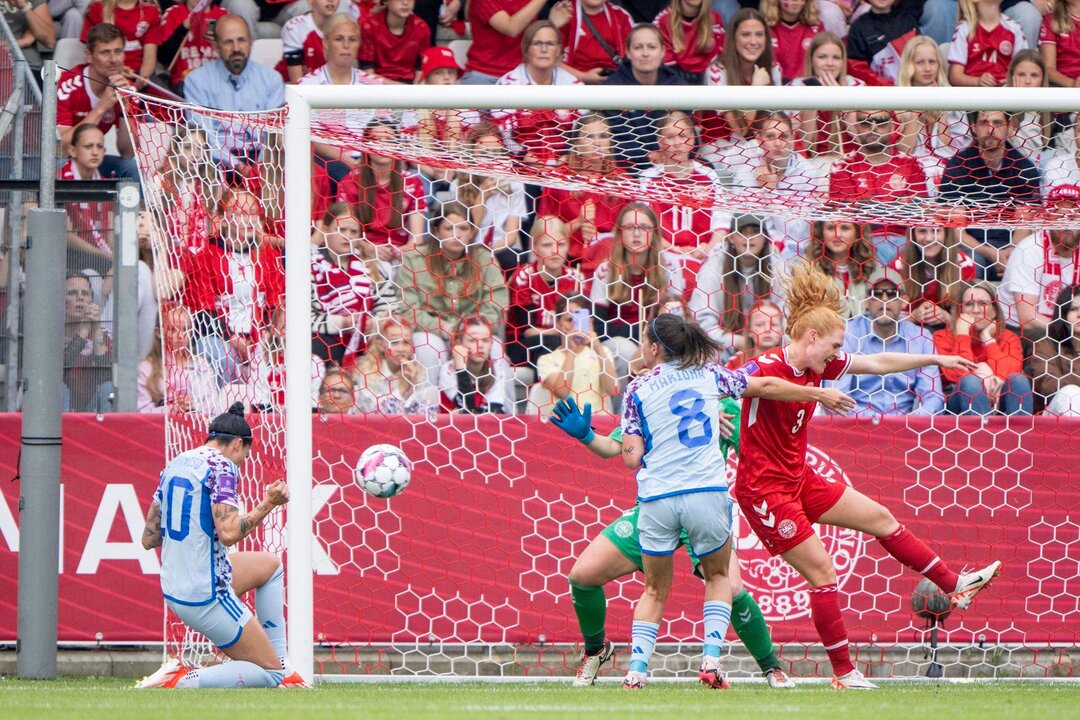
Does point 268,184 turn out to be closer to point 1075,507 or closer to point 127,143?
point 127,143

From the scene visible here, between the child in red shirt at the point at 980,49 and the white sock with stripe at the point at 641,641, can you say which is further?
the child in red shirt at the point at 980,49

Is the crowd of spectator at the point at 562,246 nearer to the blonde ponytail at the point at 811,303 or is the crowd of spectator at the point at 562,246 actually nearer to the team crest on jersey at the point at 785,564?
the team crest on jersey at the point at 785,564

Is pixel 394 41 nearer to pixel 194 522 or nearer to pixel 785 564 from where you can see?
pixel 785 564

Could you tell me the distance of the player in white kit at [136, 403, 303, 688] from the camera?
21.4 ft

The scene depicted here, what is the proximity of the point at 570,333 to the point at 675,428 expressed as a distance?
8.89ft

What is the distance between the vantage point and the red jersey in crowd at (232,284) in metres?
7.48

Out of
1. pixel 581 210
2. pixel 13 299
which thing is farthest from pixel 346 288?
pixel 13 299

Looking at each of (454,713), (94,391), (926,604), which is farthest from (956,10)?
(454,713)

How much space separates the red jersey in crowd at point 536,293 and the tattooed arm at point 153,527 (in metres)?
2.72

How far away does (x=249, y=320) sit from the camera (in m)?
7.51

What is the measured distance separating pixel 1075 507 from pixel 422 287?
4058mm

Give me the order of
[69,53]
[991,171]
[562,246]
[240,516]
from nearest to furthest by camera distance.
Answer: [240,516], [991,171], [562,246], [69,53]

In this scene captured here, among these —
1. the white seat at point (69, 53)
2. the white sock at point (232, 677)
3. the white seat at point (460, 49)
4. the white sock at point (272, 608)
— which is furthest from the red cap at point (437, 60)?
the white sock at point (232, 677)

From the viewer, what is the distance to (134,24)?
1153cm
